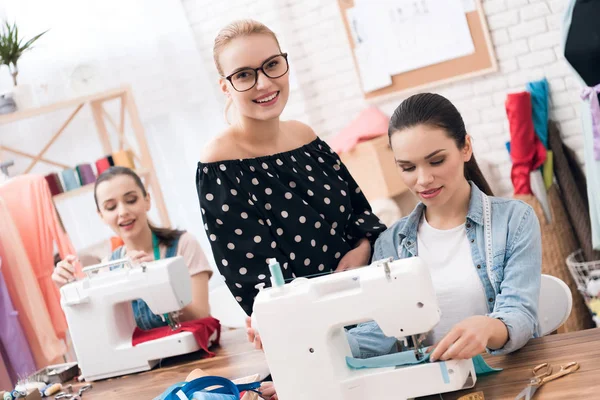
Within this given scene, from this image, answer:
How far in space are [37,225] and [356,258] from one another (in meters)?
2.04

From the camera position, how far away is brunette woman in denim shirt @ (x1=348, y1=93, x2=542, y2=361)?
1.83 m

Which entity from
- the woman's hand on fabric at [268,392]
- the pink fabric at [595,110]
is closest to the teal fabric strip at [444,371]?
the woman's hand on fabric at [268,392]

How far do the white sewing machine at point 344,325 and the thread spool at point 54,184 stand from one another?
8.59 feet

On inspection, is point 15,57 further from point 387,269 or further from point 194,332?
point 387,269

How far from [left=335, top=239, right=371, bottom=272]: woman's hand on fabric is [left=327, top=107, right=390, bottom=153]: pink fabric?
7.30 ft

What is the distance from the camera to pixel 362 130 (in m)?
Result: 4.49

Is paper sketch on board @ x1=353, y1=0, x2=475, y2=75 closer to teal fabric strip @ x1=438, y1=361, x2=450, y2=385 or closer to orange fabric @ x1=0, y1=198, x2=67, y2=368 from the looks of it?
orange fabric @ x1=0, y1=198, x2=67, y2=368

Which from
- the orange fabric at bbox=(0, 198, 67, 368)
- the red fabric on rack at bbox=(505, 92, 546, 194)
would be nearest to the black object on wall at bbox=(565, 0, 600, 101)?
the red fabric on rack at bbox=(505, 92, 546, 194)

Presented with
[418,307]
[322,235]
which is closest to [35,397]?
[322,235]

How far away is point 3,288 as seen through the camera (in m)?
3.45

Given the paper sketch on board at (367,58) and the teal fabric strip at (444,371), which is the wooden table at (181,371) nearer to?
the teal fabric strip at (444,371)

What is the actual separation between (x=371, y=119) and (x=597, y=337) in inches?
115

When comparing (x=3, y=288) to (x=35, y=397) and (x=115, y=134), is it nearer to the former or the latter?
(x=35, y=397)

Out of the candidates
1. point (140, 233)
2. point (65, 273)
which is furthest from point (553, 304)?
point (65, 273)
